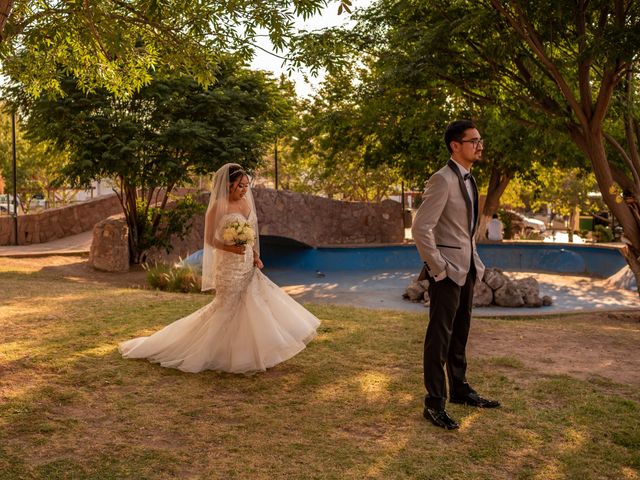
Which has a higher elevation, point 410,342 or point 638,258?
point 638,258

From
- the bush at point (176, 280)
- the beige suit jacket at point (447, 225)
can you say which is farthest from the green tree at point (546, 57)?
the bush at point (176, 280)

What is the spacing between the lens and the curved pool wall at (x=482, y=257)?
25234mm

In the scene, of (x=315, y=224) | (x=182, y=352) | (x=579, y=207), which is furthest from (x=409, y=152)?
(x=182, y=352)

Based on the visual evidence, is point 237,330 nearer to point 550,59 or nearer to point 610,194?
point 550,59

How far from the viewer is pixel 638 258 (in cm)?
1199

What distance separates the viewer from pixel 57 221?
83.3 ft

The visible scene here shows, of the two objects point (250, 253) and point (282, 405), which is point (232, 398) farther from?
point (250, 253)

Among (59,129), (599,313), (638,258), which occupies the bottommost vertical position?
(599,313)

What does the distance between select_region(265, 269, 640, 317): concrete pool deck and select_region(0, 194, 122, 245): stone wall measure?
7.49m

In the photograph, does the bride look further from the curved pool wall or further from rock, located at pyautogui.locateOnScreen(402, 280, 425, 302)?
the curved pool wall

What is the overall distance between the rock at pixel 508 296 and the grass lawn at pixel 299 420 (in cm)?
842

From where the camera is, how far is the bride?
6.48m

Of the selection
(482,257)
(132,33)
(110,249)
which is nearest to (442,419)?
(132,33)

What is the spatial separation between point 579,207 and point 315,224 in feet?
56.6
